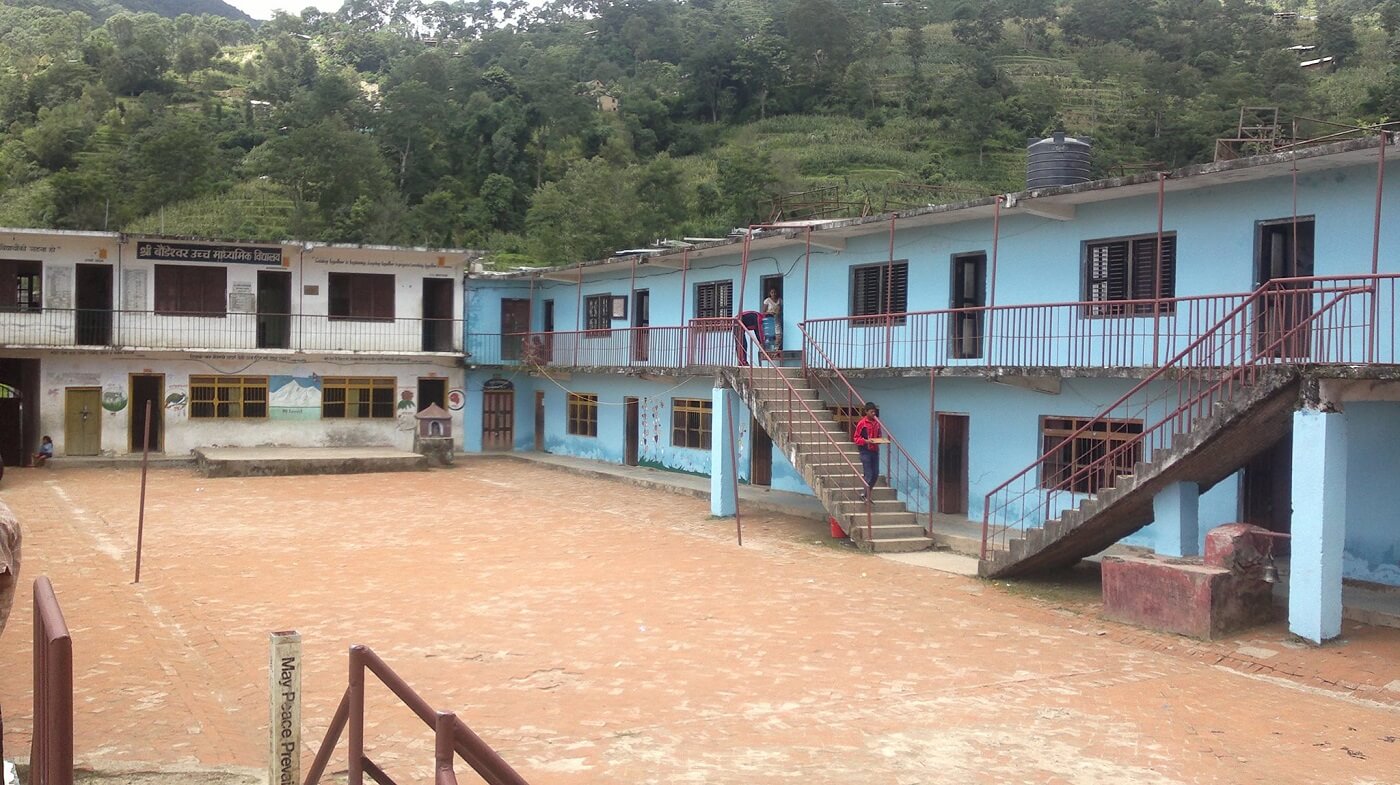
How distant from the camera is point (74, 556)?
46.5ft

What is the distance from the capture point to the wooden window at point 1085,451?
1486 centimetres

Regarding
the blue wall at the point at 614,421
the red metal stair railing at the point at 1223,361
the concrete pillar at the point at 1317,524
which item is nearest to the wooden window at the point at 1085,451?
the red metal stair railing at the point at 1223,361

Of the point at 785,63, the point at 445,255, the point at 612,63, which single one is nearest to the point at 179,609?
the point at 445,255

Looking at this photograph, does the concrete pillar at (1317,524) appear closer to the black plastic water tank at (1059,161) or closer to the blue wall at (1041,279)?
the blue wall at (1041,279)

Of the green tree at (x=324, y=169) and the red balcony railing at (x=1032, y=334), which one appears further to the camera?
the green tree at (x=324, y=169)

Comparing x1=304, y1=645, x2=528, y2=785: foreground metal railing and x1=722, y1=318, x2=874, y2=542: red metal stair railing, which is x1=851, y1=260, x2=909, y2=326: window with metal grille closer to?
x1=722, y1=318, x2=874, y2=542: red metal stair railing

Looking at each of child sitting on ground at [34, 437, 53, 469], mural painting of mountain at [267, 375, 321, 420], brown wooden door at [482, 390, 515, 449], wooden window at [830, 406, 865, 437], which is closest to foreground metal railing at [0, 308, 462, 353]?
mural painting of mountain at [267, 375, 321, 420]

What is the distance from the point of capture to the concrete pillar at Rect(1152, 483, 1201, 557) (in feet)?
39.8

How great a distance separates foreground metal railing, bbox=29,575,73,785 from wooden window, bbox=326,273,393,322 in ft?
80.8

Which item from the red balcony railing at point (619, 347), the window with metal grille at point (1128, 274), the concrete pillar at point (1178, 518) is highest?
the window with metal grille at point (1128, 274)

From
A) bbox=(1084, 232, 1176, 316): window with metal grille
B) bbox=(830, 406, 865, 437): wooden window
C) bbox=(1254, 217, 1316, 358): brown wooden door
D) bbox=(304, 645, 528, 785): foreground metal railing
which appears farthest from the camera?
bbox=(830, 406, 865, 437): wooden window

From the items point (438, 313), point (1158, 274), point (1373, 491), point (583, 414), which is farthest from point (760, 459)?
point (1373, 491)

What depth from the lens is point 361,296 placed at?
2856cm

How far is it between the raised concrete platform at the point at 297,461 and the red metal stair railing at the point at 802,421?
10.3 meters
